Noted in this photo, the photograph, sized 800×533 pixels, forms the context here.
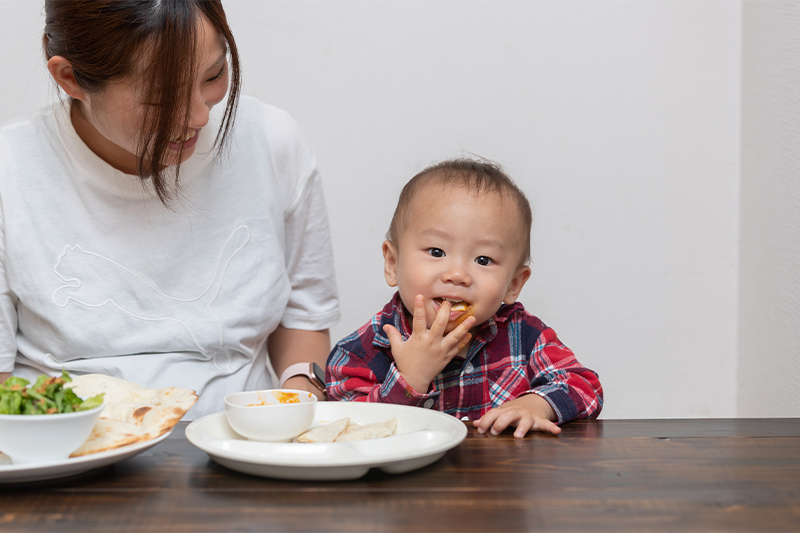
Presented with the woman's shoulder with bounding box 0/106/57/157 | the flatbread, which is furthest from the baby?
the woman's shoulder with bounding box 0/106/57/157

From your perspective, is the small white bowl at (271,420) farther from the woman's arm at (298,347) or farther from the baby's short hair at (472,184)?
the woman's arm at (298,347)

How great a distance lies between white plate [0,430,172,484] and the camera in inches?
28.1

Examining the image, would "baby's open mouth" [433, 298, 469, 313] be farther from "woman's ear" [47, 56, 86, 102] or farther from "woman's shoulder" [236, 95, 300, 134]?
"woman's ear" [47, 56, 86, 102]

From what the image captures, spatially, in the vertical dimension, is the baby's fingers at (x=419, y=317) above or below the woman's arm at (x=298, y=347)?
above

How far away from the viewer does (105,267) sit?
54.7 inches

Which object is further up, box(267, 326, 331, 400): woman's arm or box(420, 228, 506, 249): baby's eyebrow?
box(420, 228, 506, 249): baby's eyebrow

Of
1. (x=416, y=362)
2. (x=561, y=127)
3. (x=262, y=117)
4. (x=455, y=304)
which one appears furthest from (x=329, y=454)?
(x=561, y=127)

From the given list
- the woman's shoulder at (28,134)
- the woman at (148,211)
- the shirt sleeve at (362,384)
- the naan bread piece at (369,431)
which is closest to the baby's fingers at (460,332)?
the shirt sleeve at (362,384)

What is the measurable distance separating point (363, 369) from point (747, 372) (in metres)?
1.55

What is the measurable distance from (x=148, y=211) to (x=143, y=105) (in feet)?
0.97

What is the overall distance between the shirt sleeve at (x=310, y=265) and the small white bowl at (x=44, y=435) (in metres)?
0.92

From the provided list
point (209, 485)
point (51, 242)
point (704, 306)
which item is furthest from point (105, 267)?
point (704, 306)

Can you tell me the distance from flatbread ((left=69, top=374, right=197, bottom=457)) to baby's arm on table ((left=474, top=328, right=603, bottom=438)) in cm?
43

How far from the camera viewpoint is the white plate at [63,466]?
713mm
